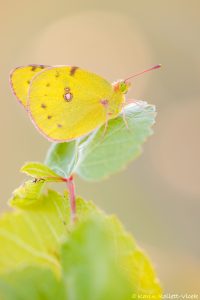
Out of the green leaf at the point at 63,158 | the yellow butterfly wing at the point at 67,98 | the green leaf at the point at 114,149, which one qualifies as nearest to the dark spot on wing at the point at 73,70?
the yellow butterfly wing at the point at 67,98

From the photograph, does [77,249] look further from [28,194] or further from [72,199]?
[28,194]

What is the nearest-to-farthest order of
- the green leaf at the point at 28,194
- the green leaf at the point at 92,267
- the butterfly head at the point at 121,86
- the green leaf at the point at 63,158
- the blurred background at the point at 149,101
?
the green leaf at the point at 92,267 → the green leaf at the point at 28,194 → the green leaf at the point at 63,158 → the butterfly head at the point at 121,86 → the blurred background at the point at 149,101

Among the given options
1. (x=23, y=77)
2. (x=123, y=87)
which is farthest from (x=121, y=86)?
(x=23, y=77)

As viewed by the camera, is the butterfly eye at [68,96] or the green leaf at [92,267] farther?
the butterfly eye at [68,96]

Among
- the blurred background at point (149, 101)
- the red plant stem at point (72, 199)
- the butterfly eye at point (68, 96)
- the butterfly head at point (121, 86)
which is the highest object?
the red plant stem at point (72, 199)

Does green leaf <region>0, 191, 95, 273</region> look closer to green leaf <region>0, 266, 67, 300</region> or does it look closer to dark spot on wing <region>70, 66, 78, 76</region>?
green leaf <region>0, 266, 67, 300</region>

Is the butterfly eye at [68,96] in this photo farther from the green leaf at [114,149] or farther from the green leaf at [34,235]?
the green leaf at [34,235]

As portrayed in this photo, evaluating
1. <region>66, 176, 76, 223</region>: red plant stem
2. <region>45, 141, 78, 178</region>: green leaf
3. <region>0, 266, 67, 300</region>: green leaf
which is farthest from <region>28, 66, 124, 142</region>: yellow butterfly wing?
<region>0, 266, 67, 300</region>: green leaf
